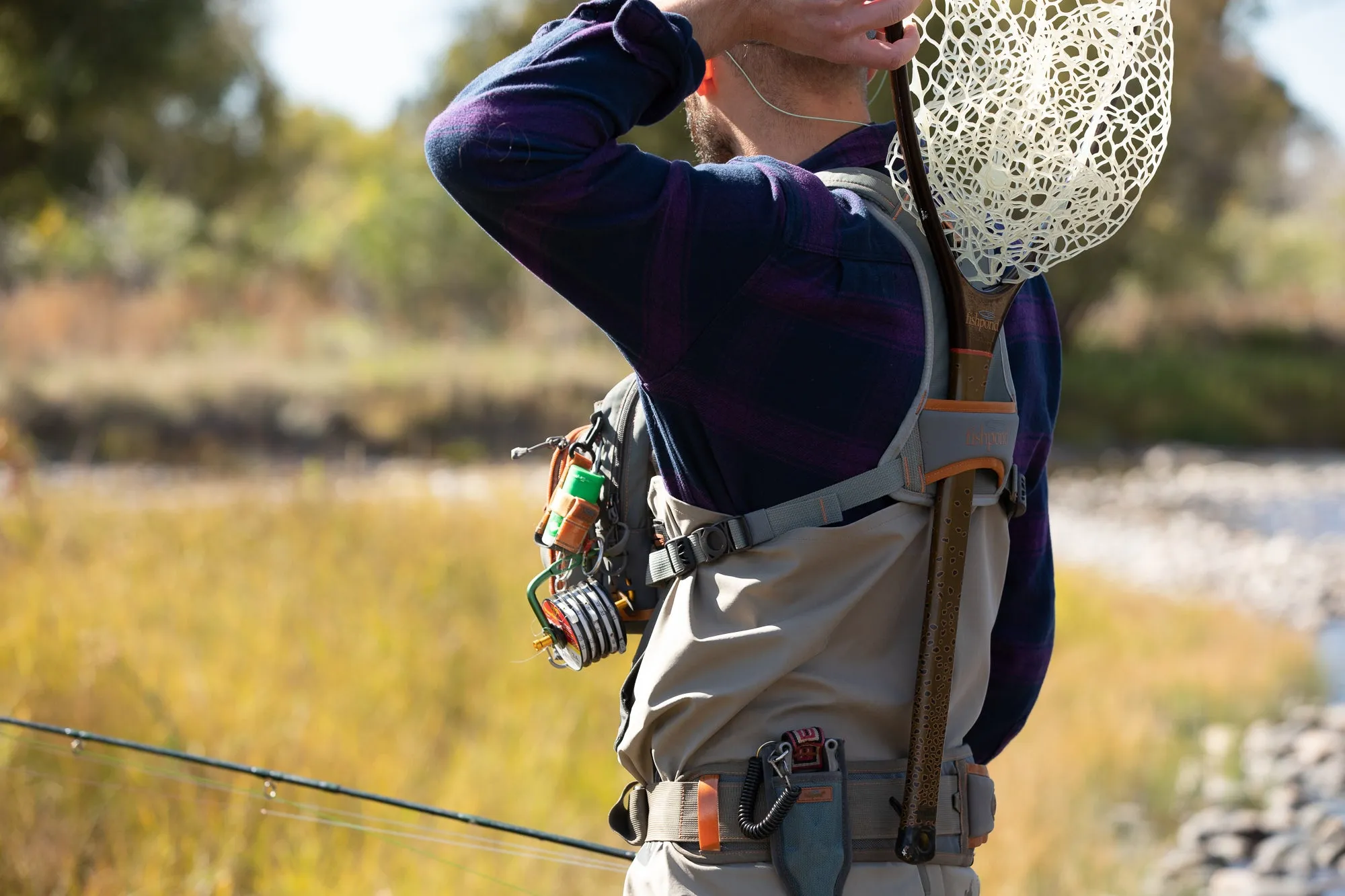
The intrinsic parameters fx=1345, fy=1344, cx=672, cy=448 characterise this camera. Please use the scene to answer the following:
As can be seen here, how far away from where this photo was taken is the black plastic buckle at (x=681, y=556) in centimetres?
144

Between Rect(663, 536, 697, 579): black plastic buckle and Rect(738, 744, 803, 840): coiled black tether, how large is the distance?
0.21m

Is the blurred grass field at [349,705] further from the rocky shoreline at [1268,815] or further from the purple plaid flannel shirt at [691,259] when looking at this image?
the purple plaid flannel shirt at [691,259]

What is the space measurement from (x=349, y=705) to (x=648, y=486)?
3.18m

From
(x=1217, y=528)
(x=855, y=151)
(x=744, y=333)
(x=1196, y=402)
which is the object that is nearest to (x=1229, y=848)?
(x=855, y=151)

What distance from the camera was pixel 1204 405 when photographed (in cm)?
2108

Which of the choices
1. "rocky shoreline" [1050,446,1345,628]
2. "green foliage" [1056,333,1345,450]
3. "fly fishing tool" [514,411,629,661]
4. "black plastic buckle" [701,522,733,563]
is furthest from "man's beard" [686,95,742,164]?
"green foliage" [1056,333,1345,450]

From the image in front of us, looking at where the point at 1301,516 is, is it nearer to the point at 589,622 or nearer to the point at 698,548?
the point at 589,622

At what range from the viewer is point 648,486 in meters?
1.63

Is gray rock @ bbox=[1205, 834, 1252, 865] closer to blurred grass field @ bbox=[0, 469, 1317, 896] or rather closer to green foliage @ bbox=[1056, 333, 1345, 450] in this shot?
blurred grass field @ bbox=[0, 469, 1317, 896]

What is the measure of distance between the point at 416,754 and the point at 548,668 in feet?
3.83

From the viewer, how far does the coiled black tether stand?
1386 mm

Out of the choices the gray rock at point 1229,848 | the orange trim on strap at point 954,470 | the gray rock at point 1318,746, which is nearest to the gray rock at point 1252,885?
the gray rock at point 1229,848

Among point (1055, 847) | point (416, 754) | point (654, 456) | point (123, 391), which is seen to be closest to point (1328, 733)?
point (1055, 847)

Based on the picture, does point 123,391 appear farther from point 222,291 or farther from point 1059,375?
point 1059,375
